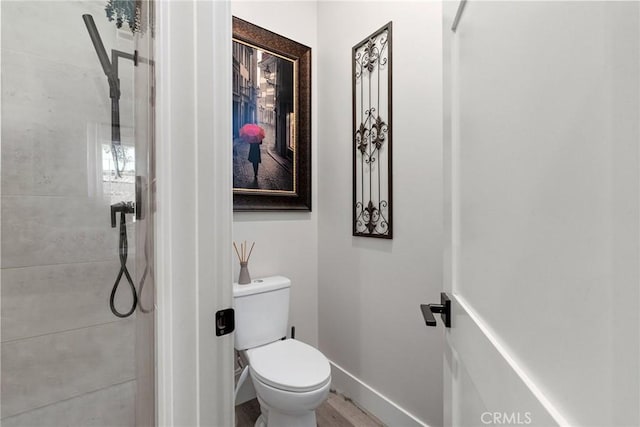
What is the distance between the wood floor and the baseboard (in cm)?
4

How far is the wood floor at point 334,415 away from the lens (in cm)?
154

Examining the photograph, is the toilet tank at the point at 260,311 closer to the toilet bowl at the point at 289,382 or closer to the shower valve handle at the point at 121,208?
the toilet bowl at the point at 289,382

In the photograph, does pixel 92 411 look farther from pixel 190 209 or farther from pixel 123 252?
pixel 190 209

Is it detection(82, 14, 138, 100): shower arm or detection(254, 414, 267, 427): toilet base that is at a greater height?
detection(82, 14, 138, 100): shower arm

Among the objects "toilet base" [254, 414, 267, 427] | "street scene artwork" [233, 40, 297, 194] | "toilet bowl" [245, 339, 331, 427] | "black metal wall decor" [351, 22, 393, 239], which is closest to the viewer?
"toilet bowl" [245, 339, 331, 427]

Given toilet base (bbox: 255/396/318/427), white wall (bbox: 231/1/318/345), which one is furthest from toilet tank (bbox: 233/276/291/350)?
toilet base (bbox: 255/396/318/427)

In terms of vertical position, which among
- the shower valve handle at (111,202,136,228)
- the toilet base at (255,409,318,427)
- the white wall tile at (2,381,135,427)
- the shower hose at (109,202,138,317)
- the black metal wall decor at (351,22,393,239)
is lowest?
the toilet base at (255,409,318,427)

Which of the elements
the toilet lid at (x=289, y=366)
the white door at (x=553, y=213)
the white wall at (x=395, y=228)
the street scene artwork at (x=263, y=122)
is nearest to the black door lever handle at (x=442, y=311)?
the white door at (x=553, y=213)

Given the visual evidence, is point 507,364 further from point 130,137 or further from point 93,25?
point 93,25

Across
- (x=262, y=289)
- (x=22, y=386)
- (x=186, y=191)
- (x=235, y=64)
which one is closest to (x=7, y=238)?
(x=22, y=386)

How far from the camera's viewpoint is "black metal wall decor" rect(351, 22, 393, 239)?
5.00ft

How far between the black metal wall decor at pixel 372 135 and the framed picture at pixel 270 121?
0.39 metres

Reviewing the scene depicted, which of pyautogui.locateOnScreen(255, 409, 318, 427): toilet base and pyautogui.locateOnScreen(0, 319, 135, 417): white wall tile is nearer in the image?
pyautogui.locateOnScreen(0, 319, 135, 417): white wall tile

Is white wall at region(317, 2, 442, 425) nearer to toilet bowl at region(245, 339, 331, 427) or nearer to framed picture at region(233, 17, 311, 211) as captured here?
framed picture at region(233, 17, 311, 211)
